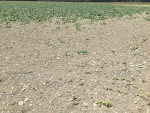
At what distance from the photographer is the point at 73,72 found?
22.3 ft

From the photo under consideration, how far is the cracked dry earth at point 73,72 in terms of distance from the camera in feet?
16.2

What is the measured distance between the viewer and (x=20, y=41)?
32.4 feet

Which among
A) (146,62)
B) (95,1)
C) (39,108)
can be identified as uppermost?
(95,1)

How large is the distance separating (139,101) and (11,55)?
19.5 feet

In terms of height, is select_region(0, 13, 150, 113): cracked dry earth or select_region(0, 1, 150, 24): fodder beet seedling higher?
select_region(0, 1, 150, 24): fodder beet seedling

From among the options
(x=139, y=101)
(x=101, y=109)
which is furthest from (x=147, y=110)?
(x=101, y=109)

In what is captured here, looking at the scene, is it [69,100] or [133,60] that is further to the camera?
[133,60]

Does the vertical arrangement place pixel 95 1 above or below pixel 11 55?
above

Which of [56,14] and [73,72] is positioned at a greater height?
[56,14]

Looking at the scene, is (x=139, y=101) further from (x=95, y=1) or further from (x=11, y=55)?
(x=95, y=1)

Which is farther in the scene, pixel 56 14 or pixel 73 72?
pixel 56 14

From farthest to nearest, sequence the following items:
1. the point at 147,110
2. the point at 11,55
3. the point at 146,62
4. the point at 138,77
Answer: the point at 11,55 < the point at 146,62 < the point at 138,77 < the point at 147,110

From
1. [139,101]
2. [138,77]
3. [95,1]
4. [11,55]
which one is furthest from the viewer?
[95,1]

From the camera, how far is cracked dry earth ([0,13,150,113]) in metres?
4.95
